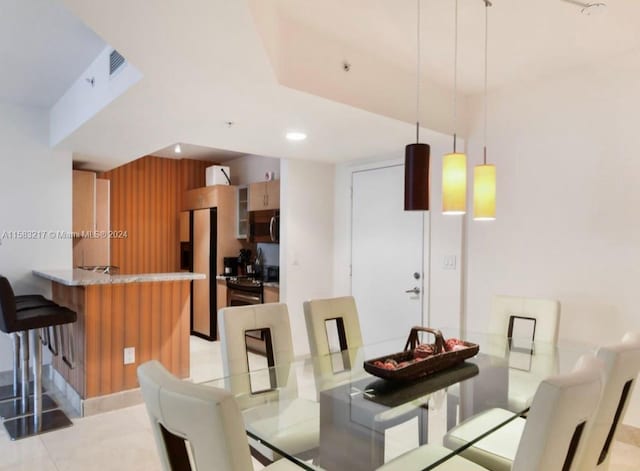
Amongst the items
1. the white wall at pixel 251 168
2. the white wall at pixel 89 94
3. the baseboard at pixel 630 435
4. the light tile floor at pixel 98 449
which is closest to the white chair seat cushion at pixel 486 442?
the light tile floor at pixel 98 449

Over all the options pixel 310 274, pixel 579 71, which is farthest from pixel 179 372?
pixel 579 71

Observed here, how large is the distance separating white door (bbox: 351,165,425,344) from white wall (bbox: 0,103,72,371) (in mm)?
2918

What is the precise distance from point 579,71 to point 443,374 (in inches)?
93.8

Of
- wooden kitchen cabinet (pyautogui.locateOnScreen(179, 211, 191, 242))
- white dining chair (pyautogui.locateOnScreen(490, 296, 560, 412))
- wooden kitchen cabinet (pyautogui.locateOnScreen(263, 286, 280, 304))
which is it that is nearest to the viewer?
white dining chair (pyautogui.locateOnScreen(490, 296, 560, 412))

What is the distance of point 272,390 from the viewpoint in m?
2.11

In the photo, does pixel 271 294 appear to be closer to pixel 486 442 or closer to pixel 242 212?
pixel 242 212

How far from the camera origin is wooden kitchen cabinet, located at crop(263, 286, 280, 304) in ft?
16.0

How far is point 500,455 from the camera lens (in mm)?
1728

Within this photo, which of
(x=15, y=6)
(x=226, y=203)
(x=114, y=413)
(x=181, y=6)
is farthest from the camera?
(x=226, y=203)

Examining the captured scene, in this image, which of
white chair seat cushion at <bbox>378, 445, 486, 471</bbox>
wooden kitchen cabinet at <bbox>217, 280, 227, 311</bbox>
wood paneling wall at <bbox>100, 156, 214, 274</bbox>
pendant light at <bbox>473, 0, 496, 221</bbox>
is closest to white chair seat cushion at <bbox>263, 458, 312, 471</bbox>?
white chair seat cushion at <bbox>378, 445, 486, 471</bbox>

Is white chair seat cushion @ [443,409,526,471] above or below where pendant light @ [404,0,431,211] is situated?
below

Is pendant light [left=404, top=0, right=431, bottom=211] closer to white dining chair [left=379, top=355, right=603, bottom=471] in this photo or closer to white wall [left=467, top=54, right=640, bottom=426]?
white dining chair [left=379, top=355, right=603, bottom=471]

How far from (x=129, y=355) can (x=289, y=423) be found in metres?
2.04

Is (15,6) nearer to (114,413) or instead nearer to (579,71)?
(114,413)
